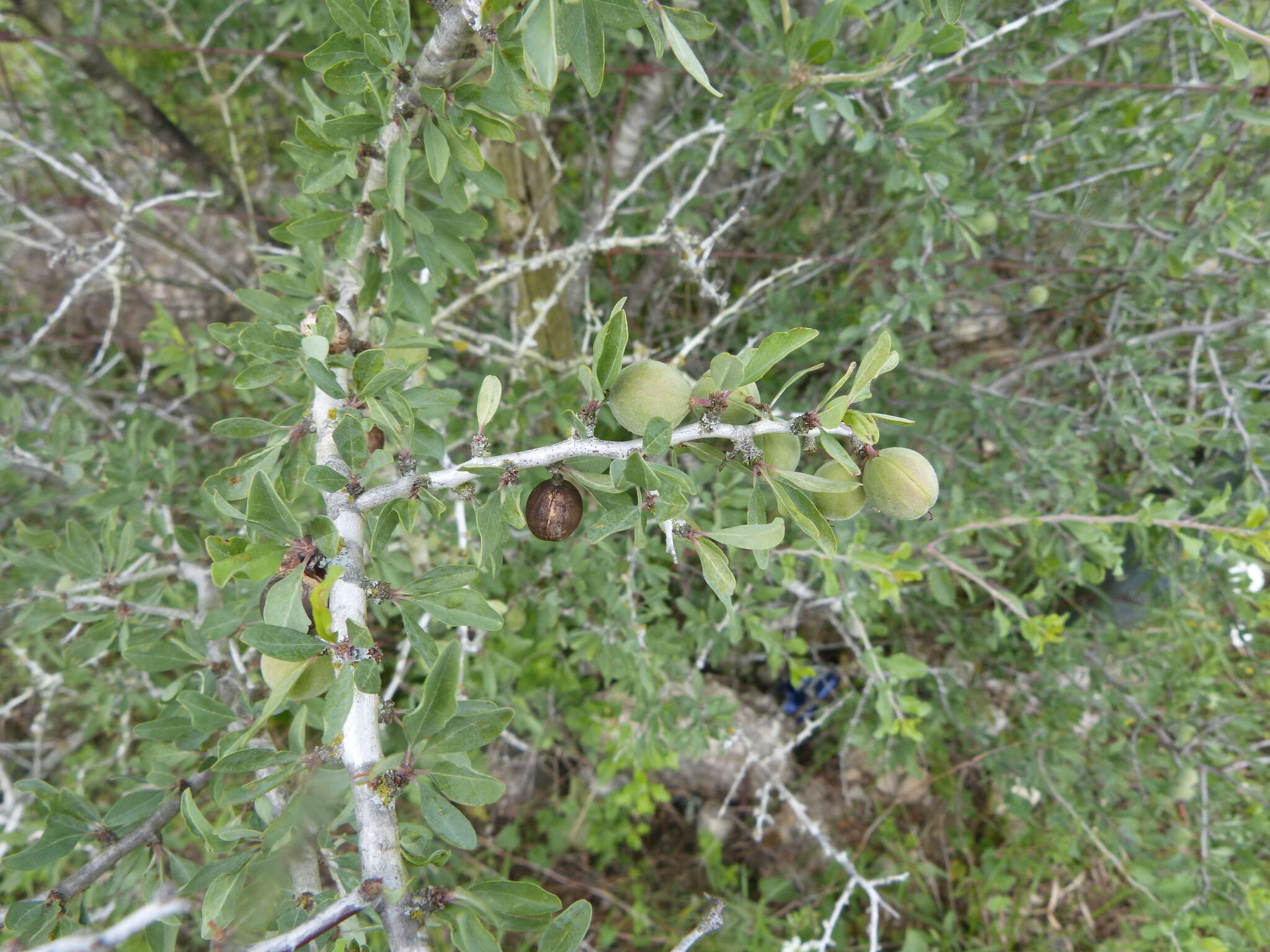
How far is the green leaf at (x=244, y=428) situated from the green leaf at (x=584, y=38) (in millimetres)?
859

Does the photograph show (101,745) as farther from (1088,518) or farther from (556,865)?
(1088,518)

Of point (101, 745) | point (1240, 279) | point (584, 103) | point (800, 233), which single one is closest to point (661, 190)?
point (584, 103)

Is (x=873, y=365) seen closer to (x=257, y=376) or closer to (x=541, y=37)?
(x=541, y=37)

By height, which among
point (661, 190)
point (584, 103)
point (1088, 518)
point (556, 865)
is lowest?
point (556, 865)

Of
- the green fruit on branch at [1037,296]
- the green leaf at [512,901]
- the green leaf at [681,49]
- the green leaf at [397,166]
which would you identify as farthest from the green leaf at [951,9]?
the green fruit on branch at [1037,296]

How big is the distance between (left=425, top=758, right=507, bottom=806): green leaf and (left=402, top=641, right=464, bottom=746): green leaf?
2.5 inches

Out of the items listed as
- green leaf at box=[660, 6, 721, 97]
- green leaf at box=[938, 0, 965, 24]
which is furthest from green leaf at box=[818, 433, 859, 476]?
green leaf at box=[938, 0, 965, 24]

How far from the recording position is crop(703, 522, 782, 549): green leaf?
106 centimetres

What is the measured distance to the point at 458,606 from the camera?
4.04 feet

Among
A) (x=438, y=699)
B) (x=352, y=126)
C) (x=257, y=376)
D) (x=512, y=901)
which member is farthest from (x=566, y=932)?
(x=352, y=126)

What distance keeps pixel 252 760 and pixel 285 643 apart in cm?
21

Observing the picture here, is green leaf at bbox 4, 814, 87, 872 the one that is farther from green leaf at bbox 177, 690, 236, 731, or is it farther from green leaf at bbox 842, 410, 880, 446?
green leaf at bbox 842, 410, 880, 446

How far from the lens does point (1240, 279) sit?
2592 millimetres

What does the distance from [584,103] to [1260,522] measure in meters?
3.19
